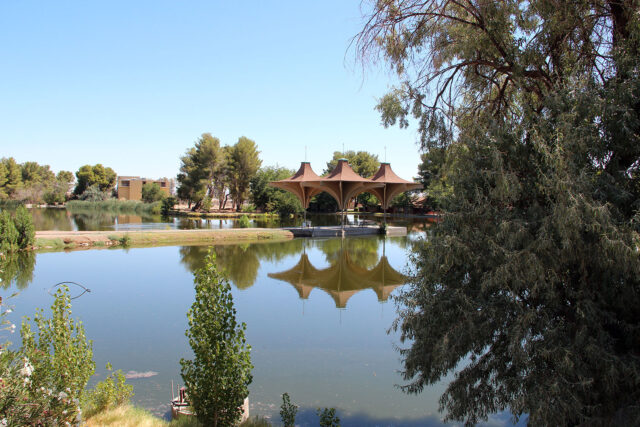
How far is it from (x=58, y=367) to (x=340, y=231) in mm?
20872

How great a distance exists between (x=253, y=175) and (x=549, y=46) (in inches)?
1656

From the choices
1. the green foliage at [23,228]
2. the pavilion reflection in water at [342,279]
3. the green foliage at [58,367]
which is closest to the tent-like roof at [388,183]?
the pavilion reflection in water at [342,279]

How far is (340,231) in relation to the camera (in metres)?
23.7

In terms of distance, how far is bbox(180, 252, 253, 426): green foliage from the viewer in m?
3.29

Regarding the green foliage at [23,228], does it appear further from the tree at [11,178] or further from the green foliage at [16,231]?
the tree at [11,178]

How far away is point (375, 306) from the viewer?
9203 mm

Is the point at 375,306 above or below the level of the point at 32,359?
below

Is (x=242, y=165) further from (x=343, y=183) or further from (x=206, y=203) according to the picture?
(x=343, y=183)

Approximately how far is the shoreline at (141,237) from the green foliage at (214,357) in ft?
52.3

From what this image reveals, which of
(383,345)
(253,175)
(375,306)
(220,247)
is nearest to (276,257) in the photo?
(220,247)

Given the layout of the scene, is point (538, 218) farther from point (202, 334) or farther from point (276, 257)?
point (276, 257)

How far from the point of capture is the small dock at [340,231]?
22.9 metres

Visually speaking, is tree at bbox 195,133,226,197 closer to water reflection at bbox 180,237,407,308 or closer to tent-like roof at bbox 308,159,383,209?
tent-like roof at bbox 308,159,383,209

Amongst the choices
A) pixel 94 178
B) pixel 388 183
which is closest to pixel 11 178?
pixel 94 178
